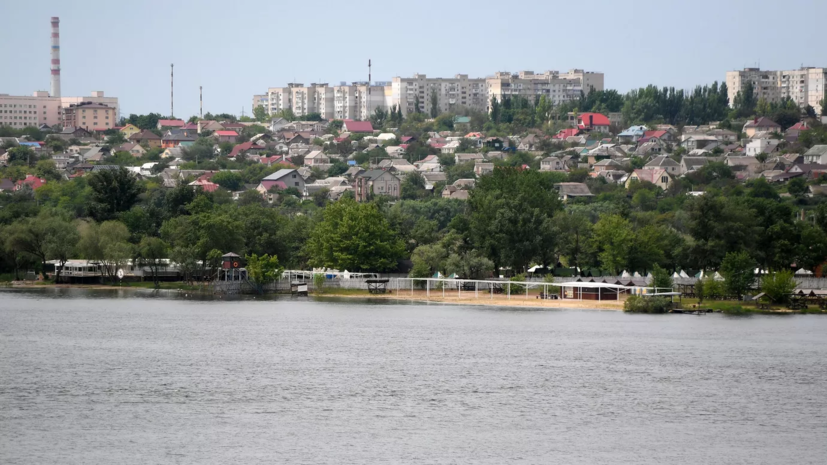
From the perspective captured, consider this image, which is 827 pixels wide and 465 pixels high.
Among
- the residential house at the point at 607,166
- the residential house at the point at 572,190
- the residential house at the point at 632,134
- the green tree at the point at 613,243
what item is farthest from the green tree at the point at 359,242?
the residential house at the point at 632,134

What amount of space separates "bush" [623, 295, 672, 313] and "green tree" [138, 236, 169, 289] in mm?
31345

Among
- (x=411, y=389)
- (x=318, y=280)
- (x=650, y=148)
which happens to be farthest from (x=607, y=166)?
(x=411, y=389)

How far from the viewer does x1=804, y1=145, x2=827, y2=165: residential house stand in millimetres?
130625

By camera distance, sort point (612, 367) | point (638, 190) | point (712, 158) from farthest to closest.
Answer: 1. point (712, 158)
2. point (638, 190)
3. point (612, 367)

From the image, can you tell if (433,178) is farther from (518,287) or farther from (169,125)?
(518,287)

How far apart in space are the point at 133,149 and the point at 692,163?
86007 mm

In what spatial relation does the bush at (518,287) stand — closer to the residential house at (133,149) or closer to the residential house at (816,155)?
the residential house at (816,155)

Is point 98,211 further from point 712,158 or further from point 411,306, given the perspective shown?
point 712,158

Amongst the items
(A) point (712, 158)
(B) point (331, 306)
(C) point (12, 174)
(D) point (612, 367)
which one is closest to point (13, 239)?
(B) point (331, 306)

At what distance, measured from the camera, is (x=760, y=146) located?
5802 inches

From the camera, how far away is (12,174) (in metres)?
135

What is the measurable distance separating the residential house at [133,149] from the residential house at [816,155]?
96.1 meters

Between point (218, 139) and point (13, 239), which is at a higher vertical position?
point (218, 139)

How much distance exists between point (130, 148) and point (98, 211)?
304ft
